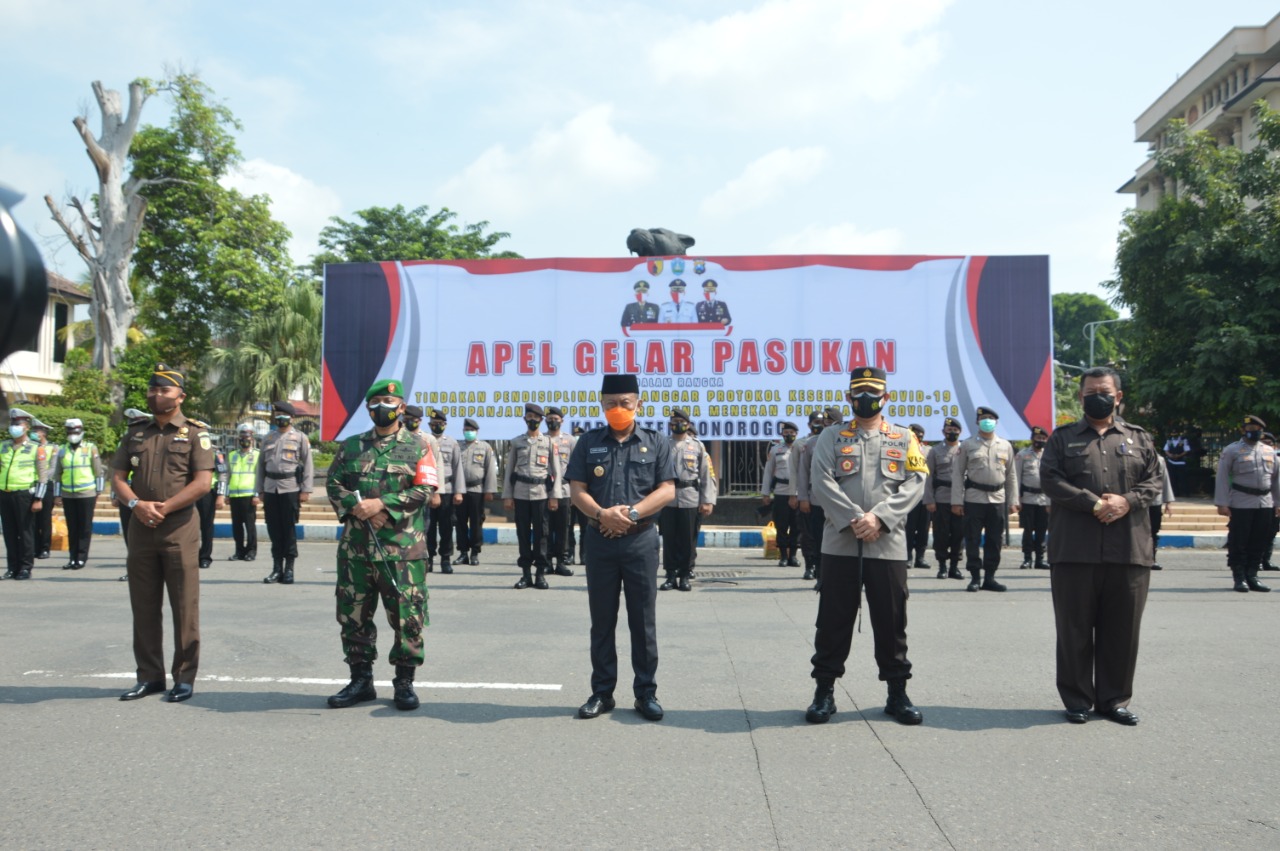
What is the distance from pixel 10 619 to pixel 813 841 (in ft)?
25.9

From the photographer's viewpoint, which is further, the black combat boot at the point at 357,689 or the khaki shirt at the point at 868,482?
the black combat boot at the point at 357,689

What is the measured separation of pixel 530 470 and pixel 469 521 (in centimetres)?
245

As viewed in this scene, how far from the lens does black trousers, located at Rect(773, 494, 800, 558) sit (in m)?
14.4

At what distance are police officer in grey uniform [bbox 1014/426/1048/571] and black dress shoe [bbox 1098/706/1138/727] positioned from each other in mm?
8259

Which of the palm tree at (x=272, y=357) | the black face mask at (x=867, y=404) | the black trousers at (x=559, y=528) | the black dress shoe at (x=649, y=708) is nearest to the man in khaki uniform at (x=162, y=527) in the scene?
the black dress shoe at (x=649, y=708)

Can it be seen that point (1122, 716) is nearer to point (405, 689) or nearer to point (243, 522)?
point (405, 689)

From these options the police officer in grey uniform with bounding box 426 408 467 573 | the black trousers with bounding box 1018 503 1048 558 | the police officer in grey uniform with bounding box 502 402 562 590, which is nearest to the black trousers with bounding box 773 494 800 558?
the black trousers with bounding box 1018 503 1048 558

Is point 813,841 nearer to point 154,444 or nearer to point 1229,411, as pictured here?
point 154,444

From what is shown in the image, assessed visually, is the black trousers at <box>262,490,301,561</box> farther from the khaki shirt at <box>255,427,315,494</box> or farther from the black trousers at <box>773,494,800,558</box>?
the black trousers at <box>773,494,800,558</box>

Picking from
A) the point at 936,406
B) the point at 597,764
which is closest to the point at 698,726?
the point at 597,764

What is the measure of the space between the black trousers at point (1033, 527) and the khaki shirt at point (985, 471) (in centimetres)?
144

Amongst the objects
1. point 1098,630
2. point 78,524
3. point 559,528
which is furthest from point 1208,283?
point 78,524

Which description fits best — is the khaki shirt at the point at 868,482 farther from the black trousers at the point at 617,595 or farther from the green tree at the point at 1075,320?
the green tree at the point at 1075,320

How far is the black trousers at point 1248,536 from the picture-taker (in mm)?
11328
